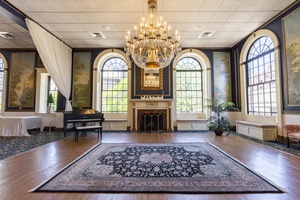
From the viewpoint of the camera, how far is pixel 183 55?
302 inches

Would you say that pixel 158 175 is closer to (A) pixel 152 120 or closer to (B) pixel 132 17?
(B) pixel 132 17

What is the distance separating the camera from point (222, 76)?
7.49 metres

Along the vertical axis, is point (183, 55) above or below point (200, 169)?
above

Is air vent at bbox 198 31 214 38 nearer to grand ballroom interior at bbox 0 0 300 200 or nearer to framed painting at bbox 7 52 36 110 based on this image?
grand ballroom interior at bbox 0 0 300 200

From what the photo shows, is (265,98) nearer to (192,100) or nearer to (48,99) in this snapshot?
(192,100)

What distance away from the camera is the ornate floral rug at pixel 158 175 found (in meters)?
2.17

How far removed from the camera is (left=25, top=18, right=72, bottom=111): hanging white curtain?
207 inches

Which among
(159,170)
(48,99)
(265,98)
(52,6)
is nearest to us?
(159,170)

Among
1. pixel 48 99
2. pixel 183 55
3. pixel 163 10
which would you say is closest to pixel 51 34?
pixel 48 99

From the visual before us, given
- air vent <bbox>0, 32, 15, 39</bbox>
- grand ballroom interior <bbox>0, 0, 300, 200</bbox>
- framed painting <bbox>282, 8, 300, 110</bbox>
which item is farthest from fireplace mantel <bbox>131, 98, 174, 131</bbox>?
air vent <bbox>0, 32, 15, 39</bbox>

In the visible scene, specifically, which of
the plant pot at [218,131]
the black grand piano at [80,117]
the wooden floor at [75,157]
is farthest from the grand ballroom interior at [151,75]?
the plant pot at [218,131]

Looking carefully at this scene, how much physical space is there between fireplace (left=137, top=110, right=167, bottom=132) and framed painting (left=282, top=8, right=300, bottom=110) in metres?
4.36

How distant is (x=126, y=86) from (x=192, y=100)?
333 cm

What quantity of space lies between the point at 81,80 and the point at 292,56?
25.7 ft
